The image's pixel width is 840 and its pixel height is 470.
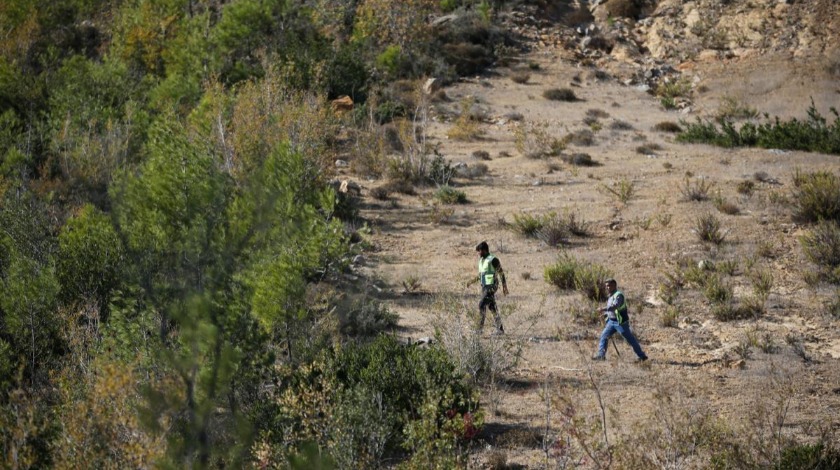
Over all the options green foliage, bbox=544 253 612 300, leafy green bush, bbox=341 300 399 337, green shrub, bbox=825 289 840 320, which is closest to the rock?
green foliage, bbox=544 253 612 300

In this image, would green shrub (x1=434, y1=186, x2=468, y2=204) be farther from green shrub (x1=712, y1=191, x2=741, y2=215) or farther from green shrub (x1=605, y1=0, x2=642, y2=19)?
green shrub (x1=605, y1=0, x2=642, y2=19)

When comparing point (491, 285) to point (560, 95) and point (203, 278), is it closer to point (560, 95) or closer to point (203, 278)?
point (203, 278)

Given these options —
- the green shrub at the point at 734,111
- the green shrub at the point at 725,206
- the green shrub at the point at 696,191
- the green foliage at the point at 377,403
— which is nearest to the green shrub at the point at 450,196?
the green shrub at the point at 696,191

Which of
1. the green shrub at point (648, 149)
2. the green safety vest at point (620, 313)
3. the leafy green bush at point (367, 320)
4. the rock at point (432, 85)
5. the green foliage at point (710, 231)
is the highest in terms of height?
the green safety vest at point (620, 313)

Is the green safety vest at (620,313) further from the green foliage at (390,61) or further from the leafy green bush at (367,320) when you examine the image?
the green foliage at (390,61)

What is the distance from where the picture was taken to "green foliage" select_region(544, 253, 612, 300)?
14828mm

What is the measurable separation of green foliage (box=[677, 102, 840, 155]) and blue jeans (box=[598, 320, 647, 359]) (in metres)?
15.1

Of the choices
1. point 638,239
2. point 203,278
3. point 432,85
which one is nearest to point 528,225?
point 638,239

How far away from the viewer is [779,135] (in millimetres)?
24906

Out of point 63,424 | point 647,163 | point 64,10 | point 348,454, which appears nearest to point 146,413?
point 63,424

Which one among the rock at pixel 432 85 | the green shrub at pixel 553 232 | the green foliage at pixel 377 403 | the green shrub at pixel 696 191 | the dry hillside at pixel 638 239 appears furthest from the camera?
the rock at pixel 432 85

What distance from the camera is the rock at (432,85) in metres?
32.5

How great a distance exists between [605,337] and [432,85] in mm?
22340

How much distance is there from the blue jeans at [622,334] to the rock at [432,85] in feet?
69.8
